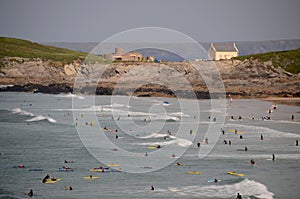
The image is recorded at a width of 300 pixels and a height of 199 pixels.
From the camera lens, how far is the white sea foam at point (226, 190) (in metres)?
32.3

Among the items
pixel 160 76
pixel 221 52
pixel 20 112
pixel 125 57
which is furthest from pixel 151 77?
pixel 20 112

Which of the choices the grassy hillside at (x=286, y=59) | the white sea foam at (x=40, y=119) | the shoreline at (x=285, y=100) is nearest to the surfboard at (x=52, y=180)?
the white sea foam at (x=40, y=119)

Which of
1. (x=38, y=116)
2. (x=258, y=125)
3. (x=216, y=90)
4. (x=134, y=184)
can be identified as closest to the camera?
(x=134, y=184)

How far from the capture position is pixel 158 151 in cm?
4753

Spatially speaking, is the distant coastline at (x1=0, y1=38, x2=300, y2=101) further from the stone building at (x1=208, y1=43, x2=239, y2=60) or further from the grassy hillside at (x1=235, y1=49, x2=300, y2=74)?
the stone building at (x1=208, y1=43, x2=239, y2=60)

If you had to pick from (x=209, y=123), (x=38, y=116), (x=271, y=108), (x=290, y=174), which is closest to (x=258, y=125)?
(x=209, y=123)

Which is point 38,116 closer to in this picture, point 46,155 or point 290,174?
point 46,155

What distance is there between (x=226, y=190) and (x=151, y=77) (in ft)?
312

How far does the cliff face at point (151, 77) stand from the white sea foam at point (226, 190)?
6674 cm

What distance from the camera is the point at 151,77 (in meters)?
128

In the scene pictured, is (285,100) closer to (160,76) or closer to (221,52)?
(160,76)

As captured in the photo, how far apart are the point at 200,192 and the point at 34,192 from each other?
10450 millimetres

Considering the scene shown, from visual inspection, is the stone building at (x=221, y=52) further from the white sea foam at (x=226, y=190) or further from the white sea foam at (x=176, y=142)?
the white sea foam at (x=226, y=190)

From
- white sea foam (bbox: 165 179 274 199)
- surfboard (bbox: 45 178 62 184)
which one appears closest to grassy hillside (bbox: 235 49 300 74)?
white sea foam (bbox: 165 179 274 199)
